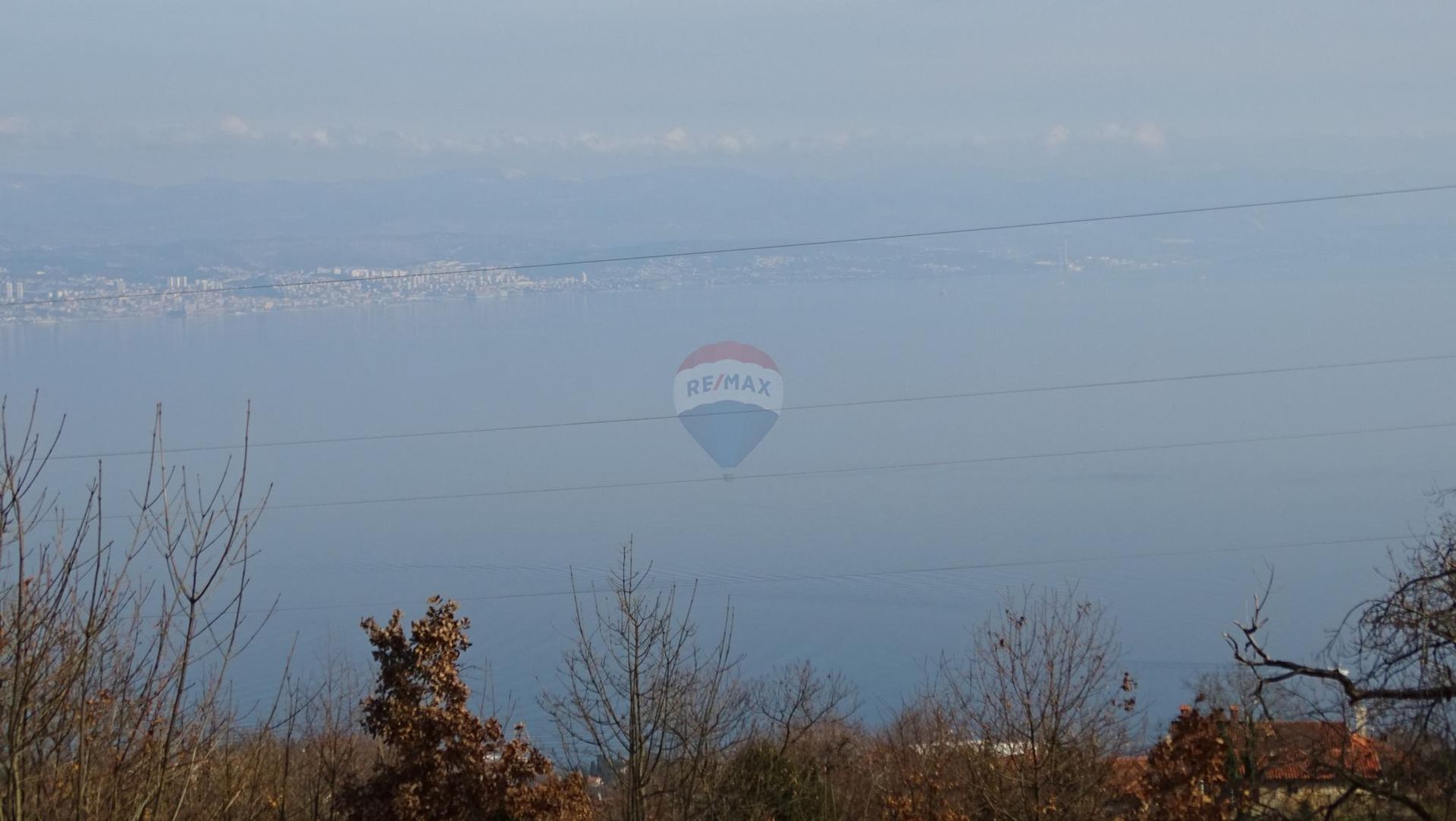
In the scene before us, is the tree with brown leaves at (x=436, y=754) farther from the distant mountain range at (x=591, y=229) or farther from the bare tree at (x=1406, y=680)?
the distant mountain range at (x=591, y=229)

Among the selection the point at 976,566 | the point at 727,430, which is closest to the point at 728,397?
the point at 976,566

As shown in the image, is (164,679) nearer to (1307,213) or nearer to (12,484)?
(12,484)

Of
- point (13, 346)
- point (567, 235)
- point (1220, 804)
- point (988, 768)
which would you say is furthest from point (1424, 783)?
point (567, 235)

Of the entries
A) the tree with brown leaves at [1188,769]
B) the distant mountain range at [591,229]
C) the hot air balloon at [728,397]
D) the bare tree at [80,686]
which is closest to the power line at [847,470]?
the hot air balloon at [728,397]

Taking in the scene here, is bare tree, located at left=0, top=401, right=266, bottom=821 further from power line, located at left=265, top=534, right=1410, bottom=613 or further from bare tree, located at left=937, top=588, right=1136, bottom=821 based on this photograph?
power line, located at left=265, top=534, right=1410, bottom=613

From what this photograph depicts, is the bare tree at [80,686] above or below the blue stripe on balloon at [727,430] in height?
below

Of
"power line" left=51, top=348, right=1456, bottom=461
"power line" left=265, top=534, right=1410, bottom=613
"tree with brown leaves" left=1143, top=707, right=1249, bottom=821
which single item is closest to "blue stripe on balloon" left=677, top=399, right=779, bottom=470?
"power line" left=51, top=348, right=1456, bottom=461
